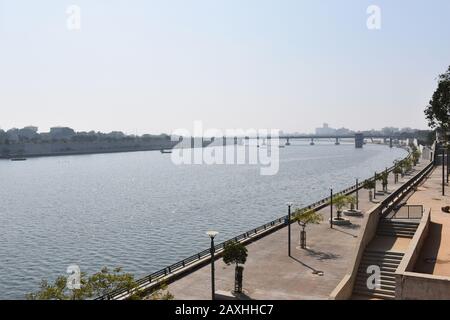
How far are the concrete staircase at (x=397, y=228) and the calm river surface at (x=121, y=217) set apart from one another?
17.8 metres

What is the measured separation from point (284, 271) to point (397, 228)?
727 centimetres

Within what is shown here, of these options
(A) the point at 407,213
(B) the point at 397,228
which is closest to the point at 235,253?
(B) the point at 397,228

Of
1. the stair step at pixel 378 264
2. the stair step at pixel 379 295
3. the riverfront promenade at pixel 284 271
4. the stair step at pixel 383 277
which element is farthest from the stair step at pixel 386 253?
the stair step at pixel 379 295

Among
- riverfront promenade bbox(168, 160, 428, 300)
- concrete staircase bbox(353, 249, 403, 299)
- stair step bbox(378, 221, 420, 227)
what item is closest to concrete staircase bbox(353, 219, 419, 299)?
concrete staircase bbox(353, 249, 403, 299)

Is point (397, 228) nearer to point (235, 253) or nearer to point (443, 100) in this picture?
point (235, 253)

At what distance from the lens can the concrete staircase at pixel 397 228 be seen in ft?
85.3

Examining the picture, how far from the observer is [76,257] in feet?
128

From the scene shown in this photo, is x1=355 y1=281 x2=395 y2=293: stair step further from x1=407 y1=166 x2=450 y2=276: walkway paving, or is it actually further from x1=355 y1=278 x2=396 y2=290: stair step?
x1=407 y1=166 x2=450 y2=276: walkway paving

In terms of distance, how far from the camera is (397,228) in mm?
26406

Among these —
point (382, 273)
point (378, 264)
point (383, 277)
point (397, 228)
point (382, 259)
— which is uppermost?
point (397, 228)

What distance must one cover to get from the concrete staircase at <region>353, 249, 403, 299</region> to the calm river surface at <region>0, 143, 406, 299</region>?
17.7 meters

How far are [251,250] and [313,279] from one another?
327 inches

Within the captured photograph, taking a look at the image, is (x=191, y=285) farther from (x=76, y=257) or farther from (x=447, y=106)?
(x=447, y=106)

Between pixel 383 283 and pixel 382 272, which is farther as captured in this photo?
pixel 382 272
